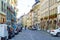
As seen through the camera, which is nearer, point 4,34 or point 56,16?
point 4,34

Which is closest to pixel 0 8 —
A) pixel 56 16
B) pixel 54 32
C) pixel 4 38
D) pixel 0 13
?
pixel 0 13

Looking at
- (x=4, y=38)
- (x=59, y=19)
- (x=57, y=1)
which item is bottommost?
(x=4, y=38)

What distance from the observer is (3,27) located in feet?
70.5

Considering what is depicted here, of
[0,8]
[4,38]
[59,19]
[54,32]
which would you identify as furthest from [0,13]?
[4,38]

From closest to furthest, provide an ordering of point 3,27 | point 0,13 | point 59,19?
point 3,27 → point 0,13 → point 59,19

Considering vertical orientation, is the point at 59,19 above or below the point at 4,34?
above

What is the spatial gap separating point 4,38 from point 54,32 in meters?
16.1

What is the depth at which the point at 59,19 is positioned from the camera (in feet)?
196

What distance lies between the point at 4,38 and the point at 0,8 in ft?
87.9

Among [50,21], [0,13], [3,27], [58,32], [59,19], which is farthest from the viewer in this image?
[50,21]

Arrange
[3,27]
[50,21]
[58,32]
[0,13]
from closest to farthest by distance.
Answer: [3,27] < [58,32] < [0,13] < [50,21]

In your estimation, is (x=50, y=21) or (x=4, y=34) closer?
(x=4, y=34)

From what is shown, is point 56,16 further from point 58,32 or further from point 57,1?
point 58,32

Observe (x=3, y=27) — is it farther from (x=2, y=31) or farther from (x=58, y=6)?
(x=58, y=6)
